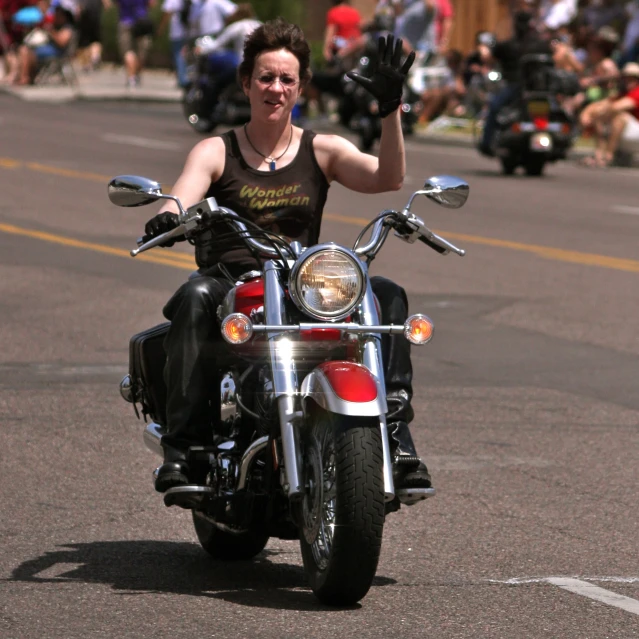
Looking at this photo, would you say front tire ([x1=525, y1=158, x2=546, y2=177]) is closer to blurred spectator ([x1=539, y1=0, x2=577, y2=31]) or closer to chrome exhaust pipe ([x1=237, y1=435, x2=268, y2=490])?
blurred spectator ([x1=539, y1=0, x2=577, y2=31])

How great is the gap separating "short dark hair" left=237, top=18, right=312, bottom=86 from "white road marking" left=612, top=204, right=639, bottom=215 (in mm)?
11797

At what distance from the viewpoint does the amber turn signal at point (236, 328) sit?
16.8ft

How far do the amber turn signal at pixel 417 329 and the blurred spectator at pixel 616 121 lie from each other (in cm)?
1683

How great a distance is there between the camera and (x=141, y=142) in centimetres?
2347

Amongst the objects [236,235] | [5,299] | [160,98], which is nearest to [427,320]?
[236,235]

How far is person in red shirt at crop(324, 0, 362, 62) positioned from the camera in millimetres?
27875

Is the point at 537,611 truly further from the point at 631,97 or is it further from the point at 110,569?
the point at 631,97

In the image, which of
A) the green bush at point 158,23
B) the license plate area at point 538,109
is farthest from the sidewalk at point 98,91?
the license plate area at point 538,109

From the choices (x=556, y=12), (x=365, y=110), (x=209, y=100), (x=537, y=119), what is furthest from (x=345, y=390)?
(x=556, y=12)

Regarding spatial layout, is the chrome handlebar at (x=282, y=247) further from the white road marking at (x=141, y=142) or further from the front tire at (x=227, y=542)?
the white road marking at (x=141, y=142)

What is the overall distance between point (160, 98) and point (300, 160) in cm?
2747

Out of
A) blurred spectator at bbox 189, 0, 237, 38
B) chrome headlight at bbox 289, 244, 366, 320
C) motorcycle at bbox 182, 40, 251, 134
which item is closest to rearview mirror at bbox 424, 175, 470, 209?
chrome headlight at bbox 289, 244, 366, 320

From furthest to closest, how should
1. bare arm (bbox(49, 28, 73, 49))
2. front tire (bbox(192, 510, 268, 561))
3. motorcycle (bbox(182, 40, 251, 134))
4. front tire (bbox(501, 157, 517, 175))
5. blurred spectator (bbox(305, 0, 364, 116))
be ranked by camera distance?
bare arm (bbox(49, 28, 73, 49)) → blurred spectator (bbox(305, 0, 364, 116)) → motorcycle (bbox(182, 40, 251, 134)) → front tire (bbox(501, 157, 517, 175)) → front tire (bbox(192, 510, 268, 561))

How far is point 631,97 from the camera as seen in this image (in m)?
22.0
